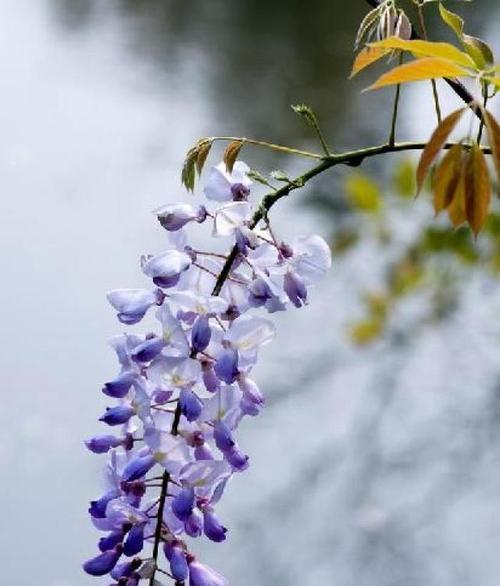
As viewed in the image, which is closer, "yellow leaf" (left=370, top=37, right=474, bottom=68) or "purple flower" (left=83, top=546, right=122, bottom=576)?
"yellow leaf" (left=370, top=37, right=474, bottom=68)

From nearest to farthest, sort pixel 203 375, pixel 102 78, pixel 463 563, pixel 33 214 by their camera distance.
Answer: pixel 203 375
pixel 463 563
pixel 33 214
pixel 102 78

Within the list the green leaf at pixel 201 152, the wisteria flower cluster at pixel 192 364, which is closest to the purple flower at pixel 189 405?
the wisteria flower cluster at pixel 192 364

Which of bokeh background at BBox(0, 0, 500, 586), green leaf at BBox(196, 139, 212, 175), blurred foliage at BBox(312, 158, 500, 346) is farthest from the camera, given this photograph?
bokeh background at BBox(0, 0, 500, 586)

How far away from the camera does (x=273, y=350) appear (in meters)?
3.29

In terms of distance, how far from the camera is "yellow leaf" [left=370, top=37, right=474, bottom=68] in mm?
453

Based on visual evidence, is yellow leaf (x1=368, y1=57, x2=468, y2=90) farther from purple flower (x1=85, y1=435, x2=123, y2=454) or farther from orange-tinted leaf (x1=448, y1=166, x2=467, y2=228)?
purple flower (x1=85, y1=435, x2=123, y2=454)

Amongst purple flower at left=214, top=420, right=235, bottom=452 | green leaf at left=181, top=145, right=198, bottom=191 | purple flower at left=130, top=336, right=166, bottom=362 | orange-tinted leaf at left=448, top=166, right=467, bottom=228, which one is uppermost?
orange-tinted leaf at left=448, top=166, right=467, bottom=228

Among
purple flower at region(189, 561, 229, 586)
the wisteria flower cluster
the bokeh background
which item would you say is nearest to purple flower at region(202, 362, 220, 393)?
the wisteria flower cluster

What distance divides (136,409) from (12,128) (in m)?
4.20

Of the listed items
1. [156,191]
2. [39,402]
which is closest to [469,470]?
[39,402]

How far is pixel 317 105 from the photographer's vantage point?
4.70 metres

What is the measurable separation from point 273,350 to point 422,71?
2.85 m

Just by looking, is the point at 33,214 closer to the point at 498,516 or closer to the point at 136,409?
the point at 498,516

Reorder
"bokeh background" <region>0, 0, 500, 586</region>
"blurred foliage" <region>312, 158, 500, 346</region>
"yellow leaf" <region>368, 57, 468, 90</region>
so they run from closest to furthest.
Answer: "yellow leaf" <region>368, 57, 468, 90</region>
"blurred foliage" <region>312, 158, 500, 346</region>
"bokeh background" <region>0, 0, 500, 586</region>
